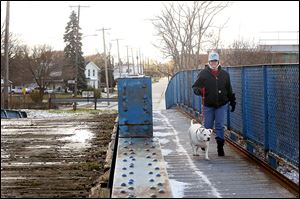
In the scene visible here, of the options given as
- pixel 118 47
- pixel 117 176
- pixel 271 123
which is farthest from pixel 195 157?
pixel 118 47

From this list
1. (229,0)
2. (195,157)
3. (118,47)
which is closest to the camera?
(195,157)

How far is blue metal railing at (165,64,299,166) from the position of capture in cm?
636

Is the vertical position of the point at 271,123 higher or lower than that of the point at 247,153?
higher

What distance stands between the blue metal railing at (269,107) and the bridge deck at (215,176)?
1.46 feet

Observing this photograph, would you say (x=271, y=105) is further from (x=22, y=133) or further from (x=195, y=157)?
(x=22, y=133)

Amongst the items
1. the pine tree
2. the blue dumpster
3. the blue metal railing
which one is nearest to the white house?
the pine tree

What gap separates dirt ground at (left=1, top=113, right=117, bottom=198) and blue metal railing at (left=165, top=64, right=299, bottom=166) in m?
2.66

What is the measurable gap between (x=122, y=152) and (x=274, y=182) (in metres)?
2.84

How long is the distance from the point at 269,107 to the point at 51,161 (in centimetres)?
426

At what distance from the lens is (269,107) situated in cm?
739

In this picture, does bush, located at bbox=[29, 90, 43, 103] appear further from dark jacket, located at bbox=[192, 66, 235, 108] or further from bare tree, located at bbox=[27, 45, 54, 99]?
dark jacket, located at bbox=[192, 66, 235, 108]

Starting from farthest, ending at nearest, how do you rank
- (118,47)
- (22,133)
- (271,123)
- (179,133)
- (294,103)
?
(118,47), (22,133), (179,133), (271,123), (294,103)

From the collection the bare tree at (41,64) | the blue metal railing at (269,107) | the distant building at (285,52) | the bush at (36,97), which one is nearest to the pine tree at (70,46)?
the bare tree at (41,64)

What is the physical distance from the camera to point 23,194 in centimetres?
647
